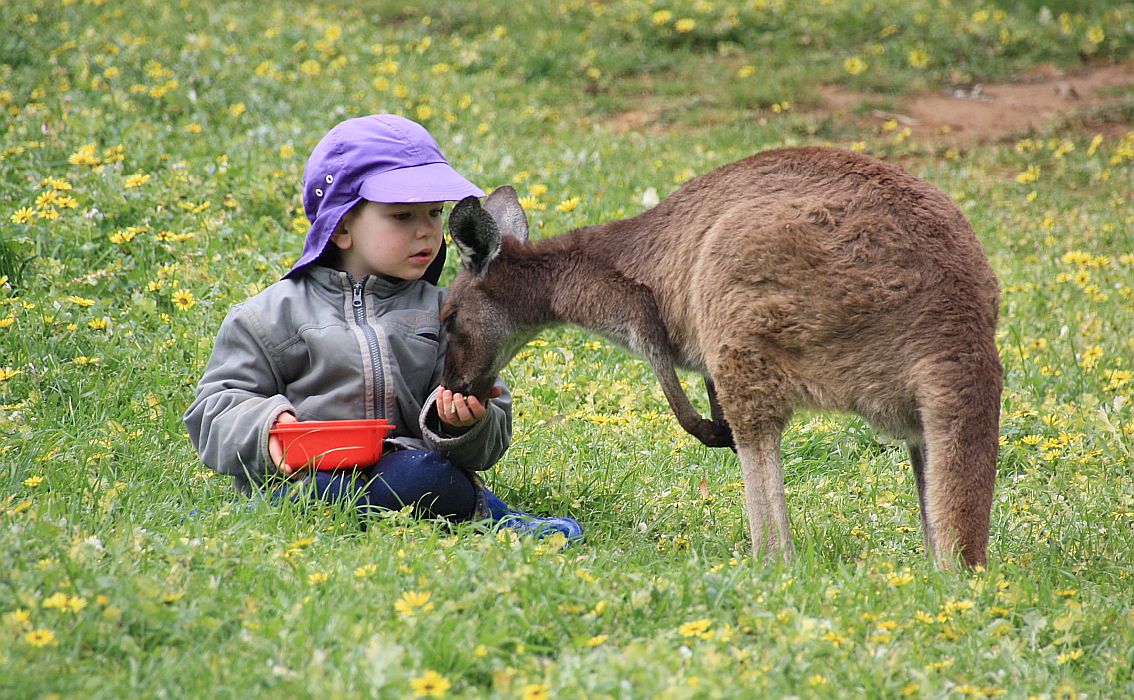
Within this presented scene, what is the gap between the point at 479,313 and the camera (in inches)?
164

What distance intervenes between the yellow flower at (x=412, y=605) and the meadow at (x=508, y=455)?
0.05 ft

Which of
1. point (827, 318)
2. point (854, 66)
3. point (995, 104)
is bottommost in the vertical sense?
point (995, 104)

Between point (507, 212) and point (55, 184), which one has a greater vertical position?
point (55, 184)

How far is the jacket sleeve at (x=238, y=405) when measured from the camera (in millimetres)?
A: 3650

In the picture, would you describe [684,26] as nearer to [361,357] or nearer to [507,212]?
[507,212]

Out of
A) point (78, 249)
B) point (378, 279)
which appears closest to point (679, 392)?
point (378, 279)

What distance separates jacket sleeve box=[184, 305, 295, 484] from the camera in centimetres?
365

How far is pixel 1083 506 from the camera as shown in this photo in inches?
167

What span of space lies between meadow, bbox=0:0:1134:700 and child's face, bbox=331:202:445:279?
85 centimetres

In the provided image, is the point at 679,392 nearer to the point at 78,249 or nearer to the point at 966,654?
the point at 966,654

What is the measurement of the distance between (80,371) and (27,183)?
78.8 inches

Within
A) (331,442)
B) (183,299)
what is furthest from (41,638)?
(183,299)

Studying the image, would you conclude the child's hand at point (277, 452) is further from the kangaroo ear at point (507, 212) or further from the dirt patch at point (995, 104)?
the dirt patch at point (995, 104)

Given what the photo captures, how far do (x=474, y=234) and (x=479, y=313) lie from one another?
0.91 feet
